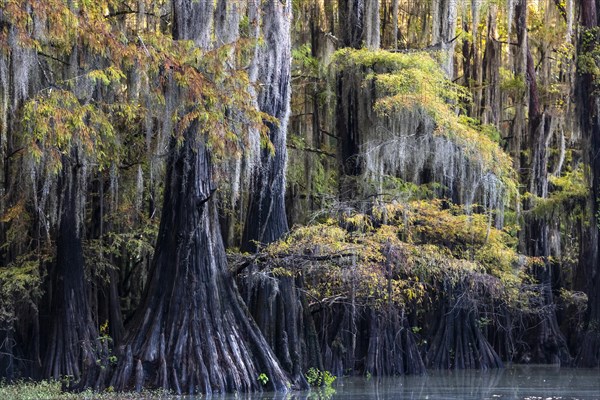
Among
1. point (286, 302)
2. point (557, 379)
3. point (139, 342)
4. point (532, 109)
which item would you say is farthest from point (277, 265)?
point (532, 109)

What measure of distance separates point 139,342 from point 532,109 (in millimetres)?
16243

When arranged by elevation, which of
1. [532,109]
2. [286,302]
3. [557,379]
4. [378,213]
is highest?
[532,109]

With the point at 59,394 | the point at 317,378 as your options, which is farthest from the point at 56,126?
the point at 317,378

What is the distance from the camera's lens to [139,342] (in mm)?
15766

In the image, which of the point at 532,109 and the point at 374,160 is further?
the point at 532,109

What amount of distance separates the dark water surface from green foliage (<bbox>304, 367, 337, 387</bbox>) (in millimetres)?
199

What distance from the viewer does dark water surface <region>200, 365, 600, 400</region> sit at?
15.5 m

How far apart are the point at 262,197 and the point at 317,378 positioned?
3.22 meters

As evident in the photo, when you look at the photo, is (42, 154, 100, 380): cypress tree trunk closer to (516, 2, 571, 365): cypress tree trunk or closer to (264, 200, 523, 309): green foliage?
(264, 200, 523, 309): green foliage

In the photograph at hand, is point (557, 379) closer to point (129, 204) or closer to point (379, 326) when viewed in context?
point (379, 326)

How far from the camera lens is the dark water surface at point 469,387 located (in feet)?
50.8

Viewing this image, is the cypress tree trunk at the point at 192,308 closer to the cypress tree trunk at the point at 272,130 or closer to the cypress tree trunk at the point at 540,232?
the cypress tree trunk at the point at 272,130

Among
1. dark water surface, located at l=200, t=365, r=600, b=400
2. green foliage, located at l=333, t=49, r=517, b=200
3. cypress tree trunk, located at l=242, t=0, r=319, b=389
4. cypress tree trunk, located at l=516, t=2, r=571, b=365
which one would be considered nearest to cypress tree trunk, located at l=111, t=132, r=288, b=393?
dark water surface, located at l=200, t=365, r=600, b=400

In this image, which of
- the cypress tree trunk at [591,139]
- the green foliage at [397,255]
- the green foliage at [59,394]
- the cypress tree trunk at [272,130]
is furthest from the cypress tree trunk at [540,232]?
the green foliage at [59,394]
